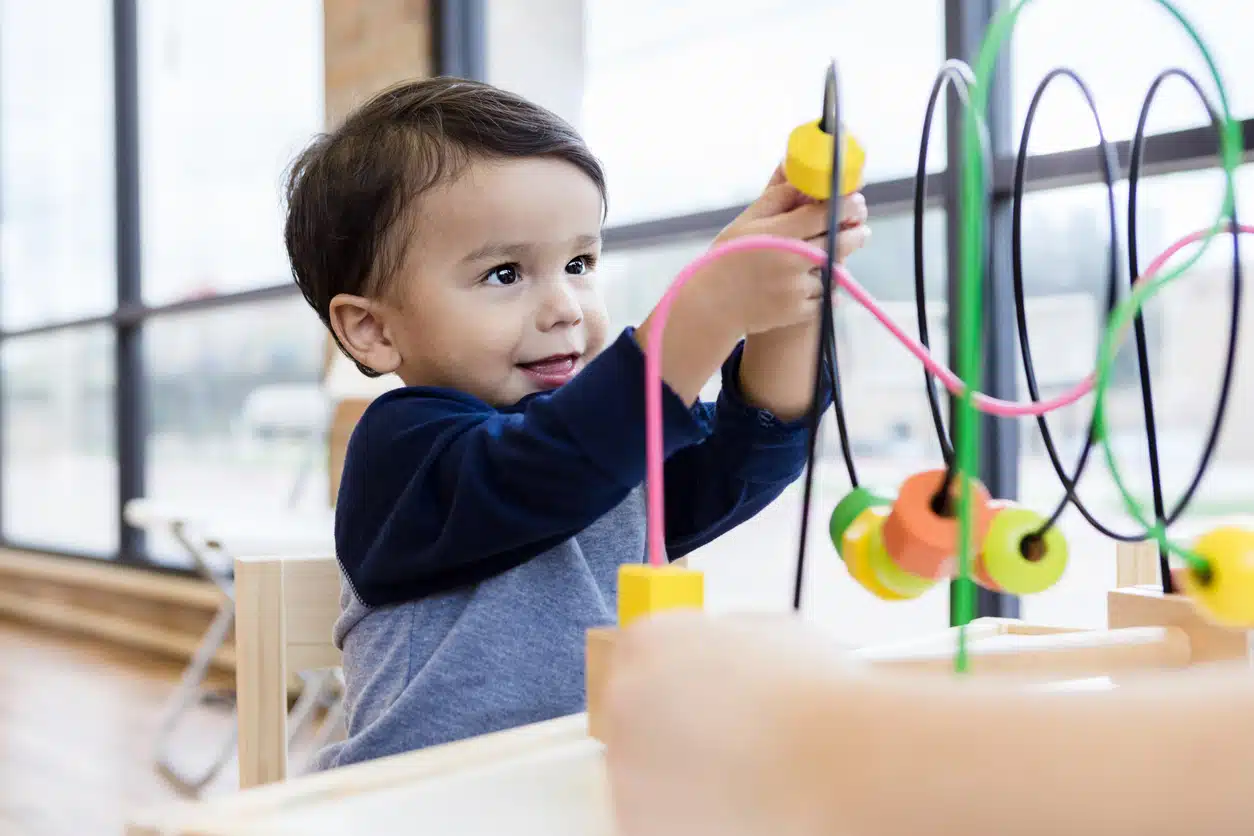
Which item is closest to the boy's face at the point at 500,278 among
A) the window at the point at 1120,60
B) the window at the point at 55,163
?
the window at the point at 1120,60

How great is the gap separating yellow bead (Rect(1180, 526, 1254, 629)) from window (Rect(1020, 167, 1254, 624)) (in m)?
1.10

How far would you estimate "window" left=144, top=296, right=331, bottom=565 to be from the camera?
3131 millimetres

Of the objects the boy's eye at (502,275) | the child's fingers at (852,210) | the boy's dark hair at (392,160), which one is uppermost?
the boy's dark hair at (392,160)

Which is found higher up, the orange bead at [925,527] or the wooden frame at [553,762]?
the orange bead at [925,527]

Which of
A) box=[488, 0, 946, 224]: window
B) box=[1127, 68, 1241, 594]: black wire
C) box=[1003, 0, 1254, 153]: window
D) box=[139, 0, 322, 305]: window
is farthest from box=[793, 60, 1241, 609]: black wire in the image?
box=[139, 0, 322, 305]: window

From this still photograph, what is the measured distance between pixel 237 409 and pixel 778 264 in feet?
10.5

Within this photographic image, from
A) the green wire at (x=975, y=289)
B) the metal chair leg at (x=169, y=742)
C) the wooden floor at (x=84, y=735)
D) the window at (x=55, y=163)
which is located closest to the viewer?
the green wire at (x=975, y=289)

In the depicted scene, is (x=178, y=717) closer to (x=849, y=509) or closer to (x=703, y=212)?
(x=703, y=212)

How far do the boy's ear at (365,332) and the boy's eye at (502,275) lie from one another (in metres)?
0.10

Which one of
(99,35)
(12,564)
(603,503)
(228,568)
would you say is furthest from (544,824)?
(12,564)

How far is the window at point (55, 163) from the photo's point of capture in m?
3.97

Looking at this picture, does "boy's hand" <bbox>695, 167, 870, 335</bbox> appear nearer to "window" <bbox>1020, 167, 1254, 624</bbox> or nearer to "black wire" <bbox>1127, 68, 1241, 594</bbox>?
"black wire" <bbox>1127, 68, 1241, 594</bbox>

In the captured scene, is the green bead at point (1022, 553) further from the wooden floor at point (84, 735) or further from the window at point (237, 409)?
the window at point (237, 409)

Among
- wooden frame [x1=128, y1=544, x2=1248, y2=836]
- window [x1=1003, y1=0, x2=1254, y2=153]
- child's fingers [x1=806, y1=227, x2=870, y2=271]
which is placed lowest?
wooden frame [x1=128, y1=544, x2=1248, y2=836]
